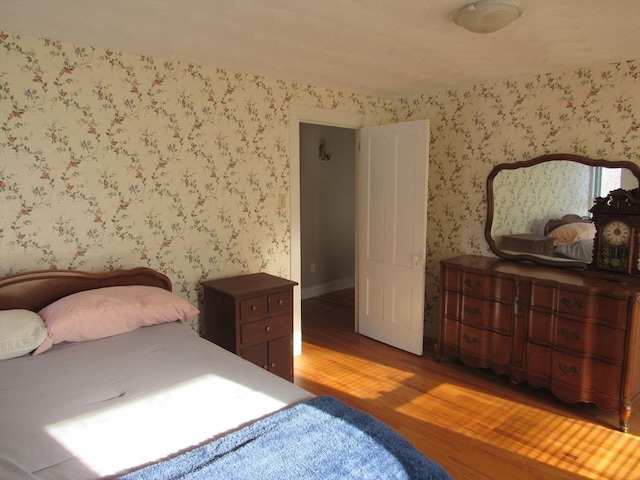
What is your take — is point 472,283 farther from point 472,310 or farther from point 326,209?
point 326,209

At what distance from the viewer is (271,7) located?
6.30 feet

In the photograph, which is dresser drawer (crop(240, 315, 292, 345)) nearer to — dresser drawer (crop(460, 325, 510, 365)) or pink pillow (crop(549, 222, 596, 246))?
dresser drawer (crop(460, 325, 510, 365))

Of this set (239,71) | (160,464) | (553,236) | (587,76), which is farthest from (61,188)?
(587,76)

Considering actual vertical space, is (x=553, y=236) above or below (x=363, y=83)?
below

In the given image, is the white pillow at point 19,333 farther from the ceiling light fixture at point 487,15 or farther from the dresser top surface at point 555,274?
the dresser top surface at point 555,274

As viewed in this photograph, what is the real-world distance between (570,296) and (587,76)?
152cm

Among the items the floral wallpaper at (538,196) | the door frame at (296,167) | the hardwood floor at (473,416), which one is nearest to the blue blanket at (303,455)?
the hardwood floor at (473,416)

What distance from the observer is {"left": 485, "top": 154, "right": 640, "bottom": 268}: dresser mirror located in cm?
289

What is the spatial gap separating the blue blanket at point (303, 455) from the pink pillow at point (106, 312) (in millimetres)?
1161

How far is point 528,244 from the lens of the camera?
10.7ft

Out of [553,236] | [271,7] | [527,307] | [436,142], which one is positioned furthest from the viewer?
[436,142]

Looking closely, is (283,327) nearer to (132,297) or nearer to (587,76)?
(132,297)

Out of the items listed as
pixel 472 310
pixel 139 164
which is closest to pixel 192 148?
pixel 139 164

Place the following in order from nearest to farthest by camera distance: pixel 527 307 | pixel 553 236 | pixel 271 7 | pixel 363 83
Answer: pixel 271 7 → pixel 527 307 → pixel 553 236 → pixel 363 83
